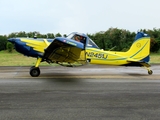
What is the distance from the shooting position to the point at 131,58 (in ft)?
46.2

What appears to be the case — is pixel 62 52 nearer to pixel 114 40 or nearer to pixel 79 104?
pixel 79 104

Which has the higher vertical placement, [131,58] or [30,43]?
[30,43]

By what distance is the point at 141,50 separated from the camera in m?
14.2

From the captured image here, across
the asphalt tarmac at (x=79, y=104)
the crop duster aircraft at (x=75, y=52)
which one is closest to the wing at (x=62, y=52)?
the crop duster aircraft at (x=75, y=52)

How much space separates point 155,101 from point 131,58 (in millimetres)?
7764

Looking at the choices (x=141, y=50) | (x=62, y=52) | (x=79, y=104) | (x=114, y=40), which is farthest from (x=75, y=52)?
(x=114, y=40)

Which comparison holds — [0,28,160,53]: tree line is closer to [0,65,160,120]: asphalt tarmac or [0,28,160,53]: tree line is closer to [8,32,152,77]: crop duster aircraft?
[8,32,152,77]: crop duster aircraft

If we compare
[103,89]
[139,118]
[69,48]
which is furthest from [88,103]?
[69,48]

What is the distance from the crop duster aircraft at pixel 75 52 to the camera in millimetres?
10903

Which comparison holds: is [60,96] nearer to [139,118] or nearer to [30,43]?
[139,118]

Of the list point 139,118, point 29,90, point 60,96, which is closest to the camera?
point 139,118

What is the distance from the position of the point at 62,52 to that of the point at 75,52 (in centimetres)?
87

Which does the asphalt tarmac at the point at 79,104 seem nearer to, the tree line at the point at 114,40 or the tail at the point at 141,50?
the tail at the point at 141,50

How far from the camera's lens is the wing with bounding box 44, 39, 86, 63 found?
10.6 m
